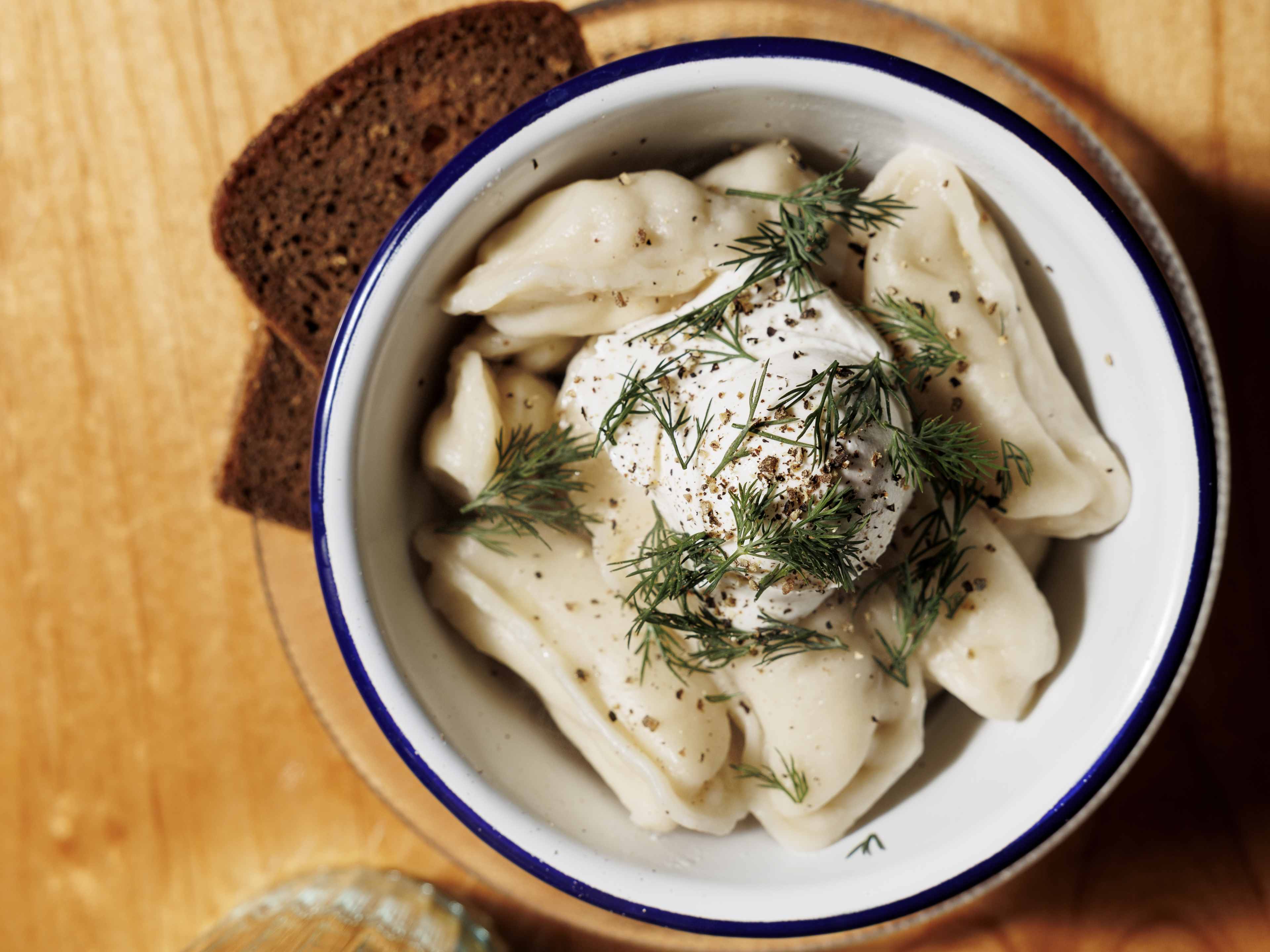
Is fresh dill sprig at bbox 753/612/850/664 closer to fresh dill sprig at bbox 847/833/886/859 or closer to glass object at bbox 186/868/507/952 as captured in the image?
fresh dill sprig at bbox 847/833/886/859

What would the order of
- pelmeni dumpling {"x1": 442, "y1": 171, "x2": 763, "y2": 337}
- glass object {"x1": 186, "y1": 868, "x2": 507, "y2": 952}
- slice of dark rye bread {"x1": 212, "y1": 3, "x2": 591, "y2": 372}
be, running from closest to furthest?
1. pelmeni dumpling {"x1": 442, "y1": 171, "x2": 763, "y2": 337}
2. slice of dark rye bread {"x1": 212, "y1": 3, "x2": 591, "y2": 372}
3. glass object {"x1": 186, "y1": 868, "x2": 507, "y2": 952}

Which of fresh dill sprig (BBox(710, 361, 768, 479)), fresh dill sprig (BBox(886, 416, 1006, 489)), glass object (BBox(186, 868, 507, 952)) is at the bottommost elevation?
glass object (BBox(186, 868, 507, 952))

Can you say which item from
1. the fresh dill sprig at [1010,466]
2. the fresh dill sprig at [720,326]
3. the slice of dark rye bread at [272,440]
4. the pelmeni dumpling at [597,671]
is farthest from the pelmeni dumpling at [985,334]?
the slice of dark rye bread at [272,440]

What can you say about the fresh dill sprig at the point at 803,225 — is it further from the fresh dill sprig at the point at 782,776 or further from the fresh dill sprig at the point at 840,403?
the fresh dill sprig at the point at 782,776

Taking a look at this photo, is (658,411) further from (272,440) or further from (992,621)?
(272,440)

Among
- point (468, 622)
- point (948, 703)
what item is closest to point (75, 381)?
point (468, 622)

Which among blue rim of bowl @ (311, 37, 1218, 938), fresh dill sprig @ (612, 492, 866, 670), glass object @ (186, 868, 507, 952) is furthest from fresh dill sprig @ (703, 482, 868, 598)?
glass object @ (186, 868, 507, 952)
